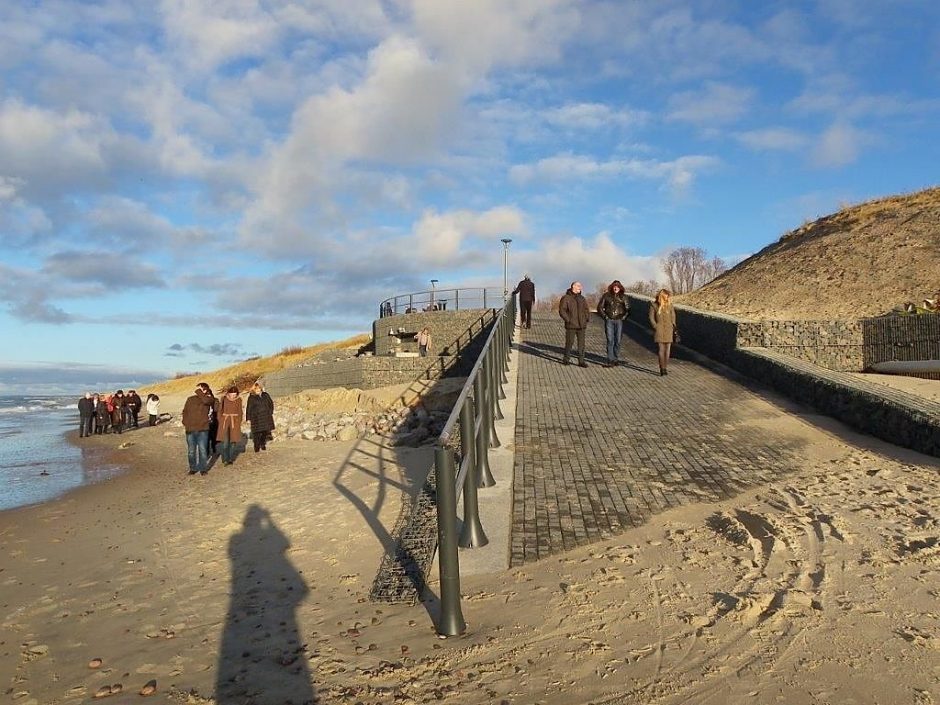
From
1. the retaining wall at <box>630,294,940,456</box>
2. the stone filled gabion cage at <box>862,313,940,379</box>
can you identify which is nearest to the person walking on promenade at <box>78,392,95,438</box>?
the retaining wall at <box>630,294,940,456</box>

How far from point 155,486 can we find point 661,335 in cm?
969

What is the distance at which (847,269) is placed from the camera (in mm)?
26141

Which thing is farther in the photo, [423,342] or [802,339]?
[423,342]

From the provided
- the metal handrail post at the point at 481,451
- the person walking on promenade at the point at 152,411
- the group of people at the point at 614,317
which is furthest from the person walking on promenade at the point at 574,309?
the person walking on promenade at the point at 152,411

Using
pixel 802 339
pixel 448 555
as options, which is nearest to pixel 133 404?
pixel 802 339

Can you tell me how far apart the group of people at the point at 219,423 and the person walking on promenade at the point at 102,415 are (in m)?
12.4

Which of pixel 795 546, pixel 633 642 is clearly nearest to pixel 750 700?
pixel 633 642

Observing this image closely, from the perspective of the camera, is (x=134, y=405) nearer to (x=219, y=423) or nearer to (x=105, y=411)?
(x=105, y=411)

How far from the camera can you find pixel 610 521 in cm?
532

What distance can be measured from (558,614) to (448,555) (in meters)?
0.72

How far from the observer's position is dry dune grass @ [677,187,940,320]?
23031 mm

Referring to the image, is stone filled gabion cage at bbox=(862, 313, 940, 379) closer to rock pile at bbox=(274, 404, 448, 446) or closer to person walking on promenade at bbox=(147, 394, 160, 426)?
rock pile at bbox=(274, 404, 448, 446)

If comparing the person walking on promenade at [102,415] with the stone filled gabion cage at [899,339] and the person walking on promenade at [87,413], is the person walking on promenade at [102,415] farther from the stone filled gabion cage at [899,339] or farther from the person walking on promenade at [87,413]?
the stone filled gabion cage at [899,339]

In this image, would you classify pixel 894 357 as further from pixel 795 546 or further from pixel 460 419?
pixel 460 419
